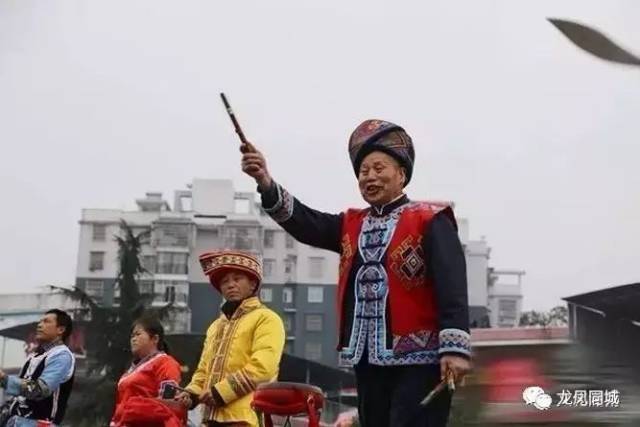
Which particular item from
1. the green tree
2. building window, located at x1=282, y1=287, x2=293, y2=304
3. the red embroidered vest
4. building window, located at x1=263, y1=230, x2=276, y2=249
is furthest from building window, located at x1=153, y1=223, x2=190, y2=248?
the red embroidered vest

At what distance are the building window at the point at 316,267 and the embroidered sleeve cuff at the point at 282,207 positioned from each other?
20.2 metres

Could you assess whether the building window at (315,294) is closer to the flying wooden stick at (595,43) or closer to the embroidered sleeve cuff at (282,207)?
the flying wooden stick at (595,43)

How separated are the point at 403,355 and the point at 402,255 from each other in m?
0.19

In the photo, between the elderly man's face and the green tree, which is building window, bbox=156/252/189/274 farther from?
the elderly man's face

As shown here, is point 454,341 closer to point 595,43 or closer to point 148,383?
point 148,383

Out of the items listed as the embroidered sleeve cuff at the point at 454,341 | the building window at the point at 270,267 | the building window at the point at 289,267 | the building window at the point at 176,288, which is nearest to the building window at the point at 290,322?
the building window at the point at 289,267

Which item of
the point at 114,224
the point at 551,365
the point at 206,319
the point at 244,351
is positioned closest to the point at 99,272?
the point at 114,224

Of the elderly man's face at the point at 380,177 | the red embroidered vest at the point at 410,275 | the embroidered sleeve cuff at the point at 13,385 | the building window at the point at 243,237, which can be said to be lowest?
the embroidered sleeve cuff at the point at 13,385

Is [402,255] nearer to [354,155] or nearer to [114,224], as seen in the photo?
[354,155]

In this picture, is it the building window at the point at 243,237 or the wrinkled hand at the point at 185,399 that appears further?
the building window at the point at 243,237

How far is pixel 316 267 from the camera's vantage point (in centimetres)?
2225

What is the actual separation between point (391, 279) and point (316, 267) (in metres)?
20.6

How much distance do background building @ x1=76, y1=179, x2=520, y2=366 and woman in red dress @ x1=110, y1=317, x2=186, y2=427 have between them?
14.2m

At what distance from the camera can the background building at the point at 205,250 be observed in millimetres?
19016
